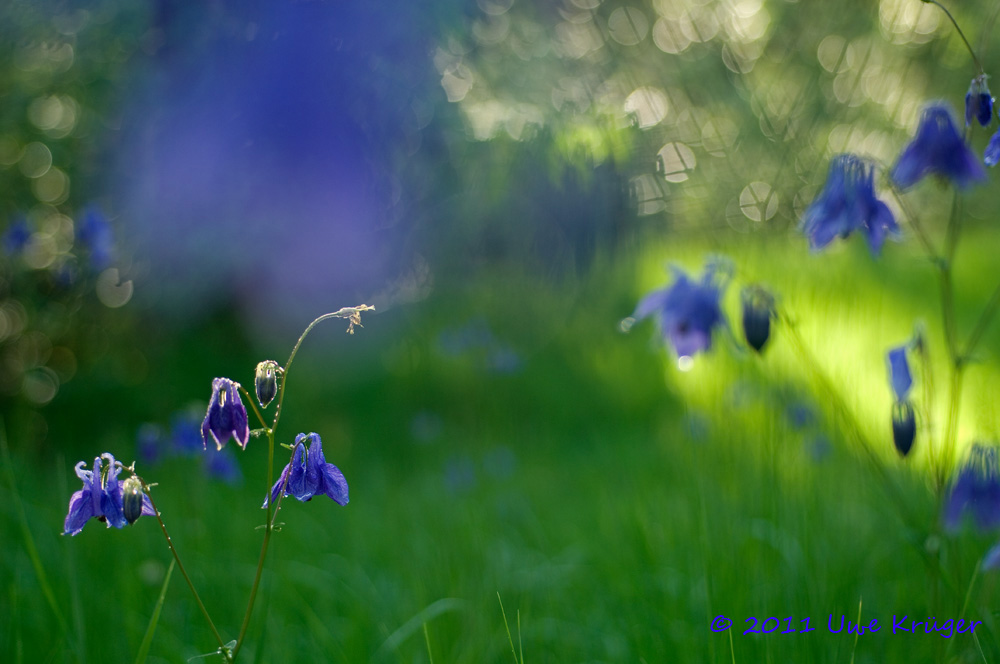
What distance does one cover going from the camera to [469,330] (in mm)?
3906

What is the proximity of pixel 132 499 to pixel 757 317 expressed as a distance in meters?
1.11

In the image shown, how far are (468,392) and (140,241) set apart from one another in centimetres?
Result: 191

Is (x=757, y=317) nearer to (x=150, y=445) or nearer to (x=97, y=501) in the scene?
(x=97, y=501)

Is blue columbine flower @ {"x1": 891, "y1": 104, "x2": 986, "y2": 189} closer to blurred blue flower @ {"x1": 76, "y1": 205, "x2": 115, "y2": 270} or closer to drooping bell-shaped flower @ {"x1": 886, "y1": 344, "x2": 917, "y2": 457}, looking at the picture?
drooping bell-shaped flower @ {"x1": 886, "y1": 344, "x2": 917, "y2": 457}

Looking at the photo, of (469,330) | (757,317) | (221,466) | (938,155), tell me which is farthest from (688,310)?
(469,330)

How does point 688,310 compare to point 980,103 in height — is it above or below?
below

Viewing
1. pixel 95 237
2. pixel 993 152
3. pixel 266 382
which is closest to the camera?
pixel 266 382

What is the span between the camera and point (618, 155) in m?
2.26

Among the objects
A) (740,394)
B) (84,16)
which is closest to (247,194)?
(84,16)

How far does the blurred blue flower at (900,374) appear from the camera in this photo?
127 centimetres

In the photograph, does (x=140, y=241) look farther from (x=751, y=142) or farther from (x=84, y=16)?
(x=751, y=142)

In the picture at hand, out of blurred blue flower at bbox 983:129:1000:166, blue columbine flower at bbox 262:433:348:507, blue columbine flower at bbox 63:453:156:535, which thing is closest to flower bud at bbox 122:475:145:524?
blue columbine flower at bbox 63:453:156:535

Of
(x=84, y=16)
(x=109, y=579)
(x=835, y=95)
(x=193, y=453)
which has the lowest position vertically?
(x=109, y=579)

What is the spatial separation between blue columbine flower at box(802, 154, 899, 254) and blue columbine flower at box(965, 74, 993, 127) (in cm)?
20
